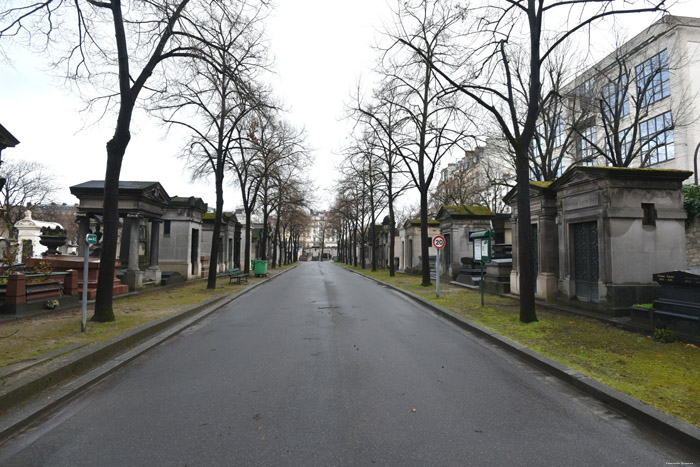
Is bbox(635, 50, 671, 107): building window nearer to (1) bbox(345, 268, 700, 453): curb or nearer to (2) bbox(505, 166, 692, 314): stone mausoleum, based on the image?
(2) bbox(505, 166, 692, 314): stone mausoleum

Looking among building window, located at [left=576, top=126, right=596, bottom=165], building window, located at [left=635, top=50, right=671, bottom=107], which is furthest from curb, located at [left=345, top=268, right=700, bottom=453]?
building window, located at [left=635, top=50, right=671, bottom=107]

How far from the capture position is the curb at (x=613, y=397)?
3.53 meters

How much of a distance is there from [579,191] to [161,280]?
60.7 feet

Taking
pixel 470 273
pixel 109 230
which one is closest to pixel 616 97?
pixel 470 273

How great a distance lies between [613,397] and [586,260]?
7.30m

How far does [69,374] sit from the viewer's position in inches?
207

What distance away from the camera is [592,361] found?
19.2 feet

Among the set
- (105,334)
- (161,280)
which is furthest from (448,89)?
(161,280)

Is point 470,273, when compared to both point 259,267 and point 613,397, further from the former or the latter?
point 613,397

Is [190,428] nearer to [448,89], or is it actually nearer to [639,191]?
[448,89]

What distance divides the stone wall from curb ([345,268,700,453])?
11.3 m

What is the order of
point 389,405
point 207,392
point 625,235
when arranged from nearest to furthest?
1. point 389,405
2. point 207,392
3. point 625,235

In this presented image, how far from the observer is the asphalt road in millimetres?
3201

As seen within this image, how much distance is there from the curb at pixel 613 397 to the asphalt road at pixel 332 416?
0.15m
